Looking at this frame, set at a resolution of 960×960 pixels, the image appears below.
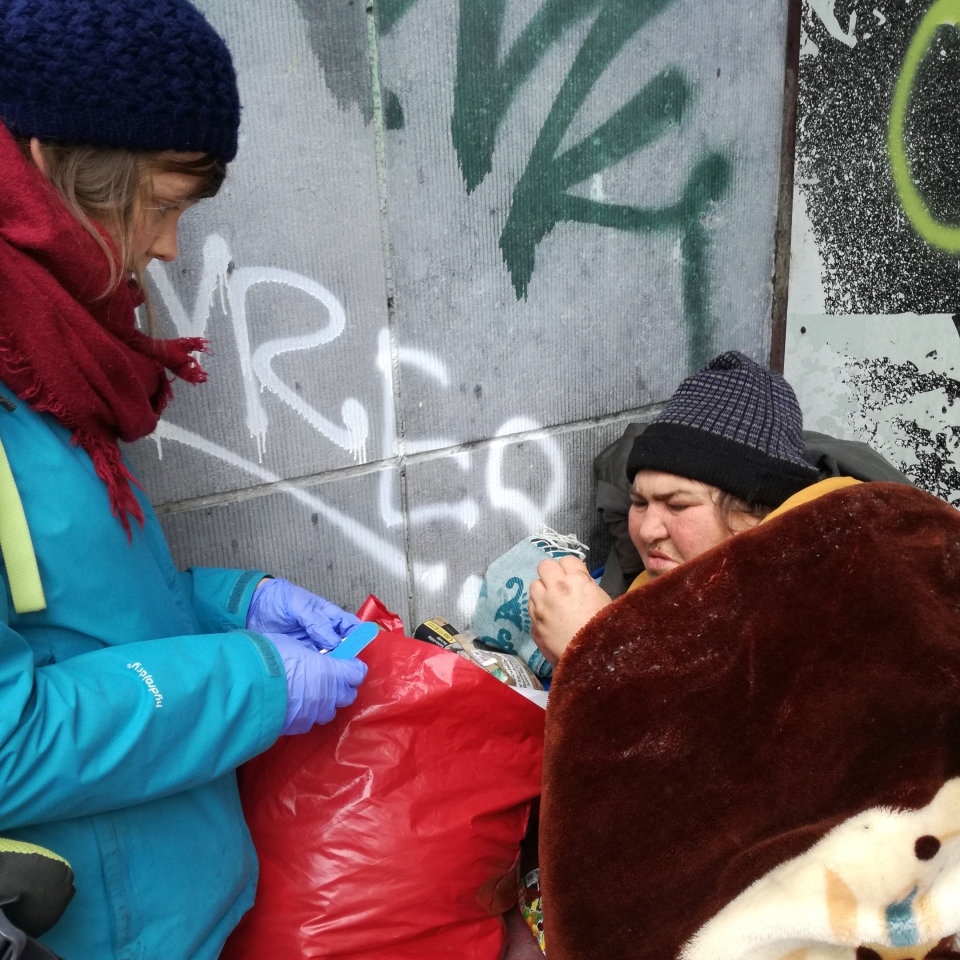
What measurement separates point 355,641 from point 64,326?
82cm

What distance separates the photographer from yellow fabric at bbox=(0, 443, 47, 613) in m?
1.13

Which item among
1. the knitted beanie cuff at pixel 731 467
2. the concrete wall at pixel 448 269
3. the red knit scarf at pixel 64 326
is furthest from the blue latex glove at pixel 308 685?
the knitted beanie cuff at pixel 731 467

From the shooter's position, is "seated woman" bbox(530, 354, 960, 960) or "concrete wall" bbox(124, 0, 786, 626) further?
"concrete wall" bbox(124, 0, 786, 626)

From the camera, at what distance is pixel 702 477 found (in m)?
1.96

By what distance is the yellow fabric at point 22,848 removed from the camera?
107 centimetres

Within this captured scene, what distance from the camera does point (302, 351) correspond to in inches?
86.6

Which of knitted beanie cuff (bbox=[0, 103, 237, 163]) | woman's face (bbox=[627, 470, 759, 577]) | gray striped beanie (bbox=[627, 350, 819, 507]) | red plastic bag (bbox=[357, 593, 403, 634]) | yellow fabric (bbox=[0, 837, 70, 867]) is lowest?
red plastic bag (bbox=[357, 593, 403, 634])

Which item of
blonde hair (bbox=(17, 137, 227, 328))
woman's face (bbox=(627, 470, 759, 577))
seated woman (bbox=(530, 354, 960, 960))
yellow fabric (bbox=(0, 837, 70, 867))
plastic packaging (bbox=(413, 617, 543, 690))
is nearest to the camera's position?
yellow fabric (bbox=(0, 837, 70, 867))

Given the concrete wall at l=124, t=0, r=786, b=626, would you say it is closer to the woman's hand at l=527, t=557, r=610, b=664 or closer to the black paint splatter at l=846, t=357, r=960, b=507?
the black paint splatter at l=846, t=357, r=960, b=507

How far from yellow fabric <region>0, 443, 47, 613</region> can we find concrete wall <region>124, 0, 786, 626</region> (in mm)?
897

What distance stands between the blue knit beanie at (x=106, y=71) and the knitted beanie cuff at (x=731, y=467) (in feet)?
3.93

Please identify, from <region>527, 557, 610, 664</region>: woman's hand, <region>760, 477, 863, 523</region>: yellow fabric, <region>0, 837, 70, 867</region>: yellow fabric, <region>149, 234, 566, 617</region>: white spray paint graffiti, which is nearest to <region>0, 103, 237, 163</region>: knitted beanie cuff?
<region>149, 234, 566, 617</region>: white spray paint graffiti

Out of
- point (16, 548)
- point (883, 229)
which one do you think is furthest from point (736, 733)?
point (883, 229)

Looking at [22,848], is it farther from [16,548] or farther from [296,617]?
[296,617]
